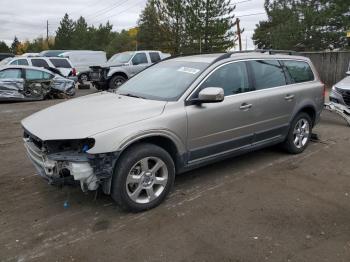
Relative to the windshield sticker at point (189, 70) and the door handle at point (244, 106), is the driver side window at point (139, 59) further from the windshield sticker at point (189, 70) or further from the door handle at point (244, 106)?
the door handle at point (244, 106)

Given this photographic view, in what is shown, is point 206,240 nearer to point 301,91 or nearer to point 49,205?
point 49,205

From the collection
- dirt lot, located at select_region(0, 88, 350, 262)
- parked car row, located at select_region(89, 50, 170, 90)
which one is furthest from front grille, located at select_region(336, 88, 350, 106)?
parked car row, located at select_region(89, 50, 170, 90)

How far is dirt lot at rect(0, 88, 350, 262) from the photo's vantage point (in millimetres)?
3488

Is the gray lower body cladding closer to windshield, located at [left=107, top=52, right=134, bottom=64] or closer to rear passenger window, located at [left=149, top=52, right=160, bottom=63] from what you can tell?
rear passenger window, located at [left=149, top=52, right=160, bottom=63]

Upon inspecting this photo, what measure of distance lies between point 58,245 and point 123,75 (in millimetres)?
14046

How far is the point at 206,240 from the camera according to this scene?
12.0 ft

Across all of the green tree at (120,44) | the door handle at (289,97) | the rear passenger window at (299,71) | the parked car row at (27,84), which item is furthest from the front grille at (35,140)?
the green tree at (120,44)

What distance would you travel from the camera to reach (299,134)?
251 inches

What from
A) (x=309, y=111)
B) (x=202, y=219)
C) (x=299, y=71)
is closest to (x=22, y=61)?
(x=299, y=71)

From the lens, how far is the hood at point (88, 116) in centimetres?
387

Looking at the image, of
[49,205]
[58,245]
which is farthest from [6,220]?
[58,245]

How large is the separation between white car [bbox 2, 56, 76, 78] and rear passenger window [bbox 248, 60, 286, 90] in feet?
44.4

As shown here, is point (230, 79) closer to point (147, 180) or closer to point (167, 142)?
point (167, 142)

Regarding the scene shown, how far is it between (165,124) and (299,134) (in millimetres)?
2997
